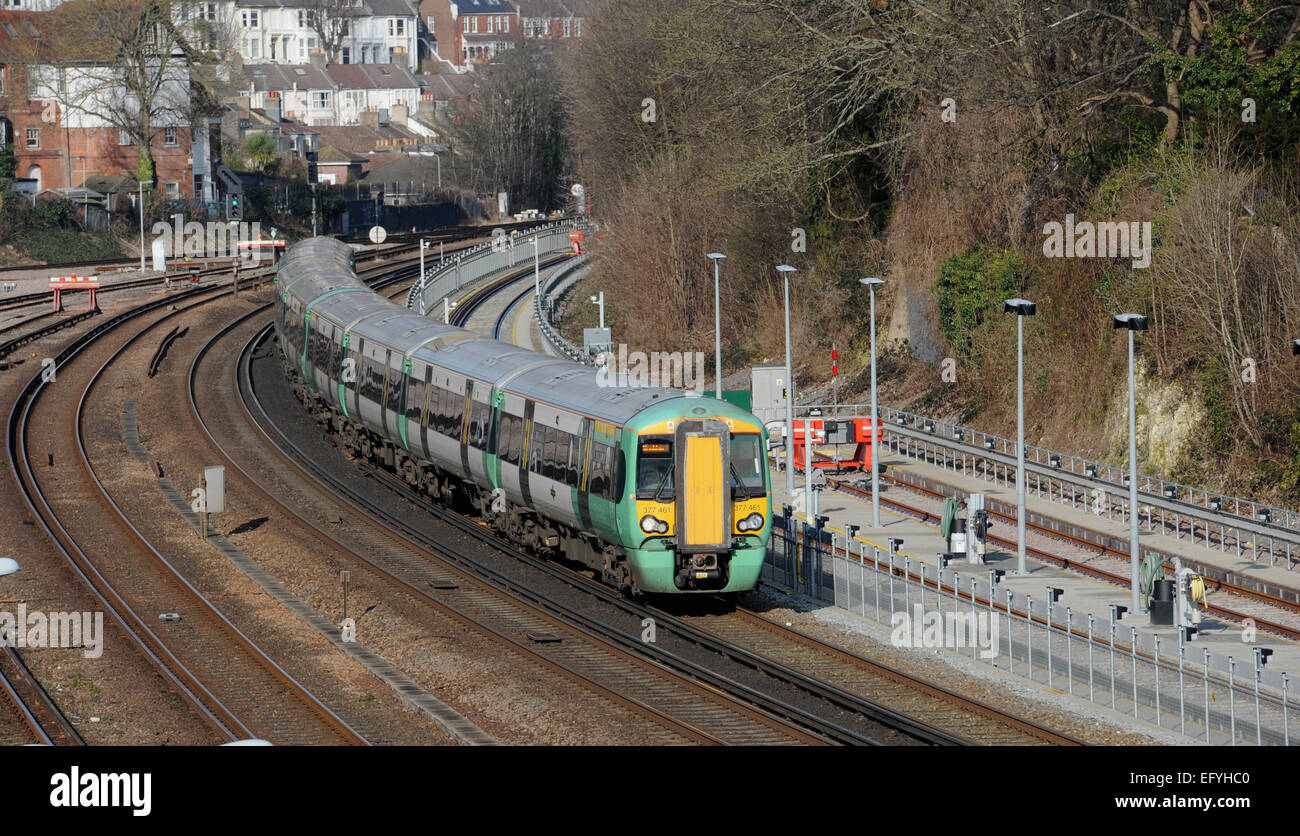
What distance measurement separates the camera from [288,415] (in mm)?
43656

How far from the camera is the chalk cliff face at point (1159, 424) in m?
36.7

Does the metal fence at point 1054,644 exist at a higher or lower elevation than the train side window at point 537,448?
lower

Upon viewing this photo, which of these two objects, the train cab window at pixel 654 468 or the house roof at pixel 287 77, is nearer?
the train cab window at pixel 654 468

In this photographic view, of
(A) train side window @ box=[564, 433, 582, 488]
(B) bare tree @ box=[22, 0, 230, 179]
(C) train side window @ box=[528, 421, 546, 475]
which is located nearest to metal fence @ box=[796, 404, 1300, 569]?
(A) train side window @ box=[564, 433, 582, 488]

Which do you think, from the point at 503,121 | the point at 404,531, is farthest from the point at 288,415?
the point at 503,121

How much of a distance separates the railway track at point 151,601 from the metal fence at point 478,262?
74.4 ft

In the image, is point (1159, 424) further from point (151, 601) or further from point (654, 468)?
point (151, 601)

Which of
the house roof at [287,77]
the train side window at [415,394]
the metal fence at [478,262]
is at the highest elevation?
the house roof at [287,77]

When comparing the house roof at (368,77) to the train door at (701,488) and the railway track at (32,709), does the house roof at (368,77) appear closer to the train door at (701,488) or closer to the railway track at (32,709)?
the train door at (701,488)

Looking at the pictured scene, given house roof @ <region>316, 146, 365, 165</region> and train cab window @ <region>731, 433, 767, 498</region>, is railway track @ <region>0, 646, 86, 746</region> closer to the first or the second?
train cab window @ <region>731, 433, 767, 498</region>

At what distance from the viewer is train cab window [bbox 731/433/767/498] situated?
24.3 m

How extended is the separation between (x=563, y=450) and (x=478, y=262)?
180 ft

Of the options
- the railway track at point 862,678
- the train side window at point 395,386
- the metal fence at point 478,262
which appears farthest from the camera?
the metal fence at point 478,262

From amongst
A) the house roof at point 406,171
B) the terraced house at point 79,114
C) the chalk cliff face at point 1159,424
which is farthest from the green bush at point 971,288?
the house roof at point 406,171
